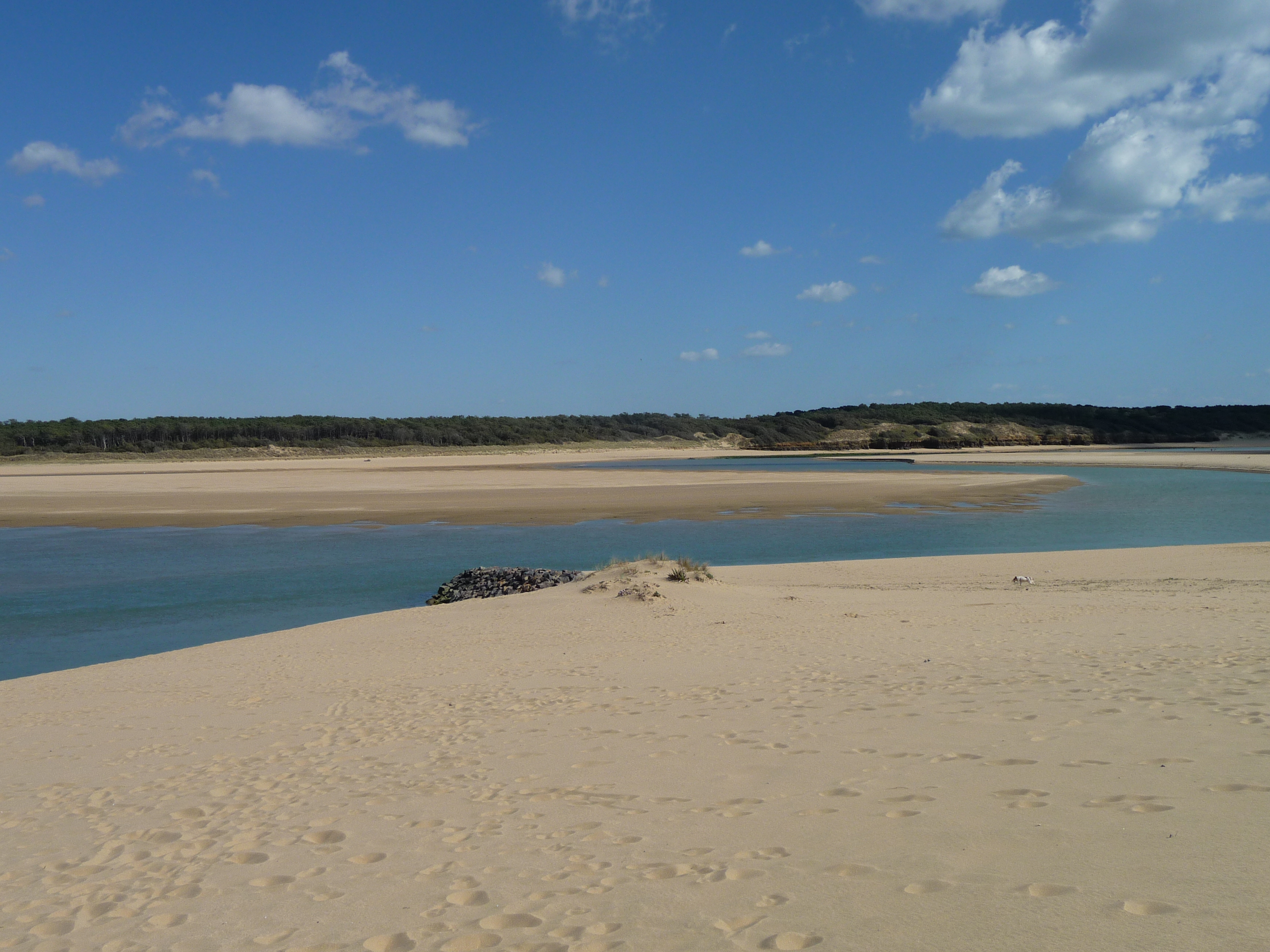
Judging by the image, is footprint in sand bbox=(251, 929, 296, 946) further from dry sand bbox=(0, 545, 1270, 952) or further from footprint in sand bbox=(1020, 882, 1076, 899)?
footprint in sand bbox=(1020, 882, 1076, 899)

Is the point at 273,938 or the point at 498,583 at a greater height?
the point at 273,938

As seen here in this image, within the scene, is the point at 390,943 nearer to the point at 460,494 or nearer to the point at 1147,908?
the point at 1147,908

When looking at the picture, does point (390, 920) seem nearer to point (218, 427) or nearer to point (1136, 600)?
point (1136, 600)

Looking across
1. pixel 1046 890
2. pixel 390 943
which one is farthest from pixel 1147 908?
pixel 390 943

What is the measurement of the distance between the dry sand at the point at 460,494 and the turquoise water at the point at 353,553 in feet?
7.67

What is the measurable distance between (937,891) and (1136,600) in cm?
1055

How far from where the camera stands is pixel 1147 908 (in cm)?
344

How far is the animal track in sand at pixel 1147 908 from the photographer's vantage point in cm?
340

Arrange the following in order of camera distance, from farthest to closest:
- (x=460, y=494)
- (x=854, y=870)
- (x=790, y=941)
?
(x=460, y=494) < (x=854, y=870) < (x=790, y=941)

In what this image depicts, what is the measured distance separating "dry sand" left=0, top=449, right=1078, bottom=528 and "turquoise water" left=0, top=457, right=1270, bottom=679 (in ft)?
7.67

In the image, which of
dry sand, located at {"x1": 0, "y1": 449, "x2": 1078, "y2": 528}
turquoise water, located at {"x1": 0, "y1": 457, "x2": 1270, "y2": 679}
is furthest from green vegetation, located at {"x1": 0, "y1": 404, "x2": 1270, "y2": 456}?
turquoise water, located at {"x1": 0, "y1": 457, "x2": 1270, "y2": 679}

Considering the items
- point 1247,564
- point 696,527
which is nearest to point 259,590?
point 696,527

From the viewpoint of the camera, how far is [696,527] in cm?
2600

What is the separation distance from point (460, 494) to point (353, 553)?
1615 centimetres
